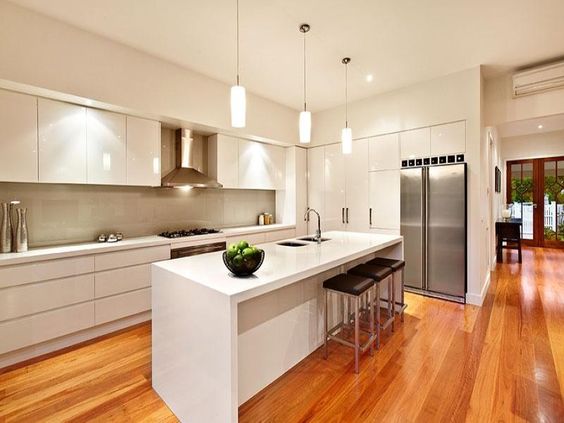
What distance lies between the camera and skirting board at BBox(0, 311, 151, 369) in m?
2.29

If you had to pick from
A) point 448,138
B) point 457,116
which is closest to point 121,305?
point 448,138

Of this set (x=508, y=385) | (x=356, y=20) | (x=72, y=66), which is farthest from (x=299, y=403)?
(x=72, y=66)

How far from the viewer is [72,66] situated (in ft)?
8.34

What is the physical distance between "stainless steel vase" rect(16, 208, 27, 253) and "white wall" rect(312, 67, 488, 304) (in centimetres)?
435

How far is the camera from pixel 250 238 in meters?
4.14

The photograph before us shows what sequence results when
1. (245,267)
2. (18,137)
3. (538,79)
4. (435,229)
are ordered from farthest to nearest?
(435,229), (538,79), (18,137), (245,267)

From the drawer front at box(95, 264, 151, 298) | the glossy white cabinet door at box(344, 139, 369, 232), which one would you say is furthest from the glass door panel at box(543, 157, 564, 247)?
the drawer front at box(95, 264, 151, 298)

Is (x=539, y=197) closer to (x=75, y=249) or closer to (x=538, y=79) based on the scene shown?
(x=538, y=79)

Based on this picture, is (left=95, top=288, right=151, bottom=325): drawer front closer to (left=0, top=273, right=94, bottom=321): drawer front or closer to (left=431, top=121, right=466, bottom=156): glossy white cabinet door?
(left=0, top=273, right=94, bottom=321): drawer front

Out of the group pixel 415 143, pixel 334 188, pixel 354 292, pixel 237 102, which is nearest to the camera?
pixel 237 102

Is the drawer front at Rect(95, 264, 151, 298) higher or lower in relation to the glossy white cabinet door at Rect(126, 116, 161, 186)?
lower

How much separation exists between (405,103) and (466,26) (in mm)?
1387

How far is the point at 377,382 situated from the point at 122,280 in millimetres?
2533

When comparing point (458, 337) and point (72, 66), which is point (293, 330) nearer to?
point (458, 337)
